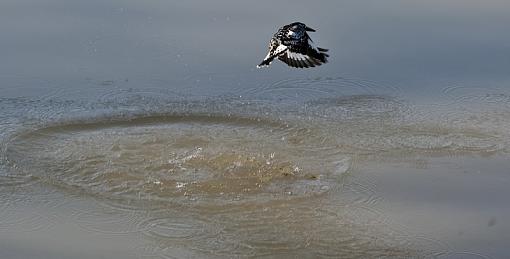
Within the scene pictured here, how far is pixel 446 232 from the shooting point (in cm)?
543

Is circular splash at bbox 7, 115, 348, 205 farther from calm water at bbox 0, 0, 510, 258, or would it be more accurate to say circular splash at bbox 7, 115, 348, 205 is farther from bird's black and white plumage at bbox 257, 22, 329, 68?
bird's black and white plumage at bbox 257, 22, 329, 68

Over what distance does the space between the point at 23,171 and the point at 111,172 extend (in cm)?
71

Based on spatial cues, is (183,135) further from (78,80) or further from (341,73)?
(341,73)

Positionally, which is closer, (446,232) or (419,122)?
(446,232)

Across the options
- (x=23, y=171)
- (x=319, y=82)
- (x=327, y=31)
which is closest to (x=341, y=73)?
(x=319, y=82)

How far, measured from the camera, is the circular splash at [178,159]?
6.07 m

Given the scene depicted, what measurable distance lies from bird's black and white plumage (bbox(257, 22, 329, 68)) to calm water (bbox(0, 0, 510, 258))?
2.00ft

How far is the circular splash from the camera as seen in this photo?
607 centimetres

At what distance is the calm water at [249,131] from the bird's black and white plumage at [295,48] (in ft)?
2.00

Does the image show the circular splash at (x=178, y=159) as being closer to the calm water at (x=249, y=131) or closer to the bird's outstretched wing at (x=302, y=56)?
the calm water at (x=249, y=131)

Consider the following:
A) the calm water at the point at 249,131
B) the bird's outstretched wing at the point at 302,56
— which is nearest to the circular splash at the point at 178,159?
the calm water at the point at 249,131

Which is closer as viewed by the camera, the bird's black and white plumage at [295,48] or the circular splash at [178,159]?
the circular splash at [178,159]

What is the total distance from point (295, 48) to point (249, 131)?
895mm

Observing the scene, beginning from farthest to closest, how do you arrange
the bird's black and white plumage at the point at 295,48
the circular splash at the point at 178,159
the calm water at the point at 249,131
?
the bird's black and white plumage at the point at 295,48
the circular splash at the point at 178,159
the calm water at the point at 249,131
